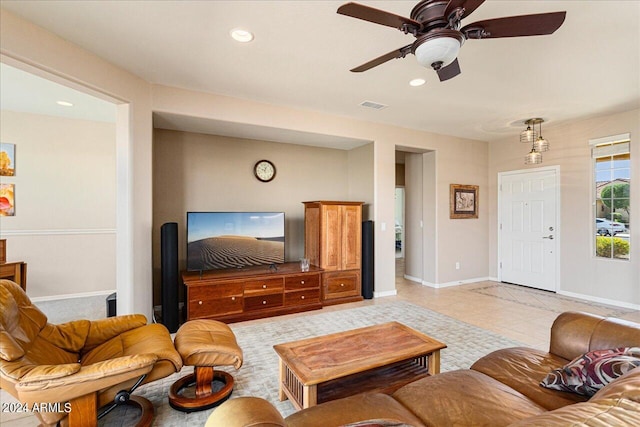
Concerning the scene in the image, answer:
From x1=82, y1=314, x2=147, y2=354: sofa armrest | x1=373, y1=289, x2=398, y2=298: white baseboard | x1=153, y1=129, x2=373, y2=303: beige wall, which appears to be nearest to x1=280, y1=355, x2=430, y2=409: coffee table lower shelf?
x1=82, y1=314, x2=147, y2=354: sofa armrest

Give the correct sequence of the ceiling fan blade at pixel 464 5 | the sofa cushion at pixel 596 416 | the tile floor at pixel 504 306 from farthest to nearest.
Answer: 1. the tile floor at pixel 504 306
2. the ceiling fan blade at pixel 464 5
3. the sofa cushion at pixel 596 416

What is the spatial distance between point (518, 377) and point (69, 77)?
155 inches

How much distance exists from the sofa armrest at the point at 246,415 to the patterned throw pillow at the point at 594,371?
132cm

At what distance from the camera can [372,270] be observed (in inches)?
186

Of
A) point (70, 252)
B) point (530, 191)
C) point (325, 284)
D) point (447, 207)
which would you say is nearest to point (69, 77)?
point (70, 252)

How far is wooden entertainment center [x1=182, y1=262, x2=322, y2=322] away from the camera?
3.54 m

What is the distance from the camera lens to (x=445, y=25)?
168 cm

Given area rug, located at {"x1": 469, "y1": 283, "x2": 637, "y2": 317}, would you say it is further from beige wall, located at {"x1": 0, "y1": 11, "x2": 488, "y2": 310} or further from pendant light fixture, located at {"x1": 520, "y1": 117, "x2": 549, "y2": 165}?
pendant light fixture, located at {"x1": 520, "y1": 117, "x2": 549, "y2": 165}

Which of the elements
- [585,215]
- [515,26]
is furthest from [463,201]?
[515,26]

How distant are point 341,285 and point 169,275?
7.79 ft

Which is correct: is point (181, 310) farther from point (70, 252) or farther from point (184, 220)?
point (70, 252)

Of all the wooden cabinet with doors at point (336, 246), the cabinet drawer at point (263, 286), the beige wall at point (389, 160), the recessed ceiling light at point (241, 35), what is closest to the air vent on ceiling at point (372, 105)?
the beige wall at point (389, 160)

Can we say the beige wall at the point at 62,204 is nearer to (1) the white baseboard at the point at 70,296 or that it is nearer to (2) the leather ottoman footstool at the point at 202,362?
(1) the white baseboard at the point at 70,296

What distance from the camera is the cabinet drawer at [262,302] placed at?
3783mm
